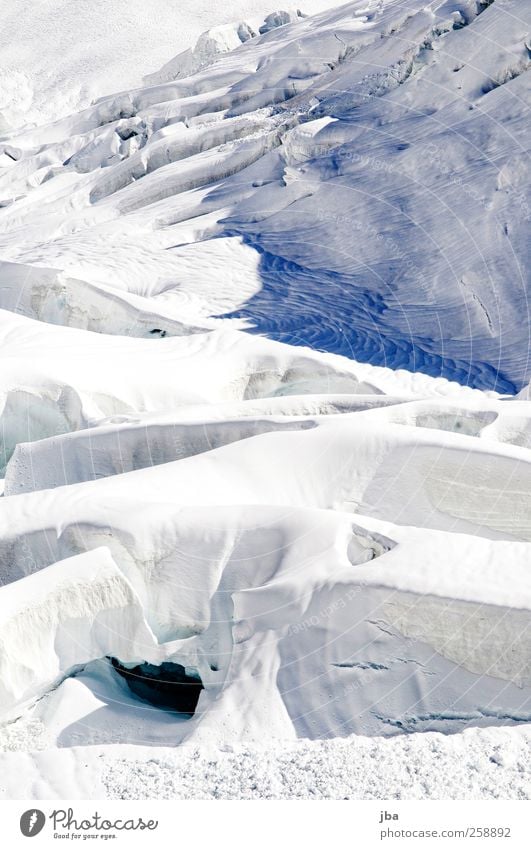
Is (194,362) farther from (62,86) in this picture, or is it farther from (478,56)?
(62,86)

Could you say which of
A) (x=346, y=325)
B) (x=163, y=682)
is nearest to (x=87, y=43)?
(x=346, y=325)

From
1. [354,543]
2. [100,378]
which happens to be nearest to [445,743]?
[354,543]

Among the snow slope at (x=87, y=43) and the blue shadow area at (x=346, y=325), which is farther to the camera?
the snow slope at (x=87, y=43)

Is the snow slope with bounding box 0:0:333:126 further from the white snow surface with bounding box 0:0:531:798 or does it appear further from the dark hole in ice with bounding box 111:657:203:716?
the dark hole in ice with bounding box 111:657:203:716

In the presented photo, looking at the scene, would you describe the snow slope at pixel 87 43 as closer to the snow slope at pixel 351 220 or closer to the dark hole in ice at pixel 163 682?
the snow slope at pixel 351 220

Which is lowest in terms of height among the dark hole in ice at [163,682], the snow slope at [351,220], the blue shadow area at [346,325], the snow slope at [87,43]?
the snow slope at [87,43]

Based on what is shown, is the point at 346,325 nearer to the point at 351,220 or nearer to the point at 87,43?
the point at 351,220

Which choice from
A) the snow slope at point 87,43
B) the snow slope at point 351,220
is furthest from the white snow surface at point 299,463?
the snow slope at point 87,43
